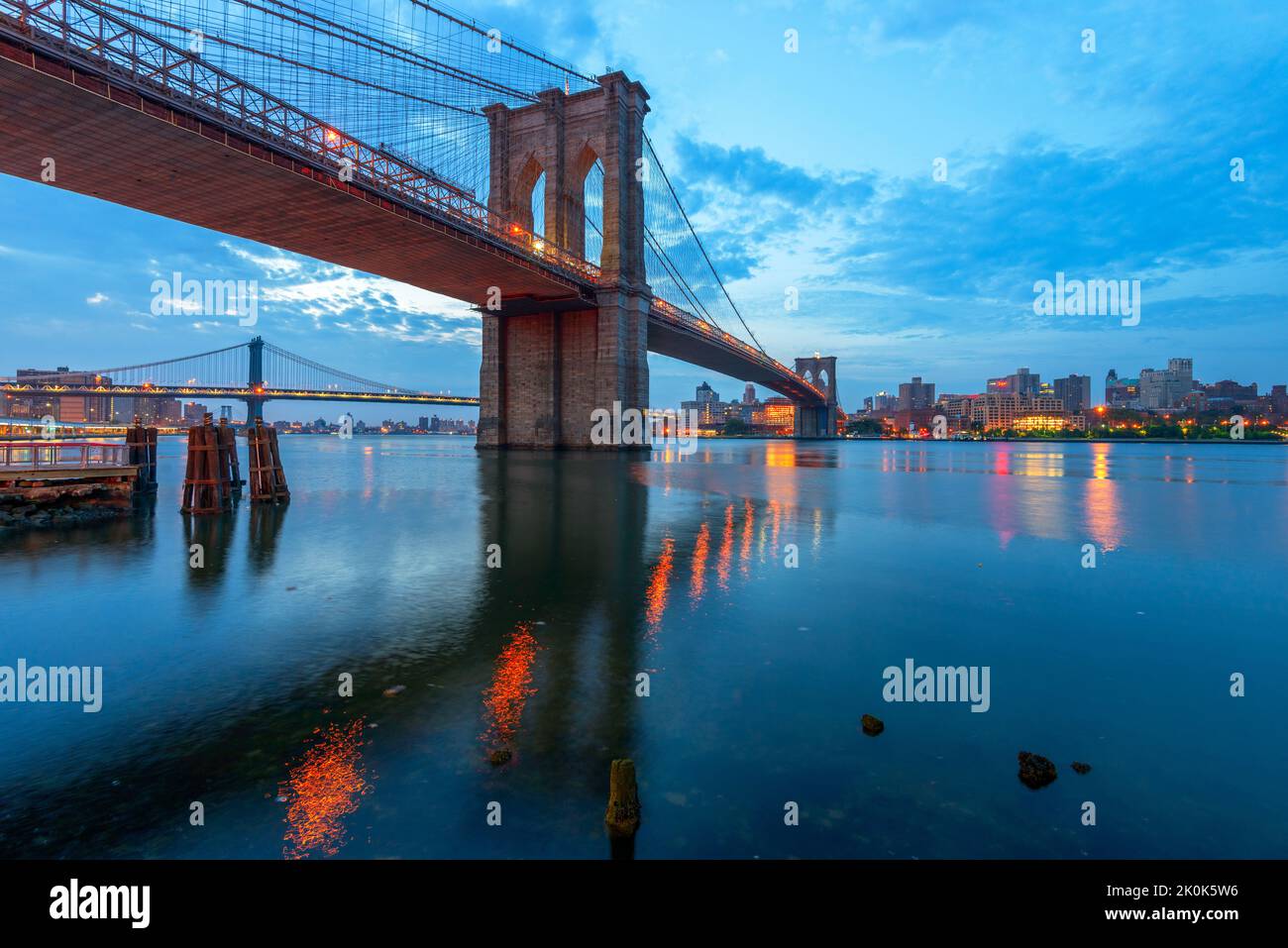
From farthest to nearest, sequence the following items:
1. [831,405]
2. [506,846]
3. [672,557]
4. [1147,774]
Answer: [831,405] < [672,557] < [1147,774] < [506,846]

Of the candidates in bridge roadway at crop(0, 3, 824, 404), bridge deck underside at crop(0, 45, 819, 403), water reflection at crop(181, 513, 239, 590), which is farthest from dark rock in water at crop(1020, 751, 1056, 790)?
bridge deck underside at crop(0, 45, 819, 403)

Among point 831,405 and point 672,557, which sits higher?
point 831,405

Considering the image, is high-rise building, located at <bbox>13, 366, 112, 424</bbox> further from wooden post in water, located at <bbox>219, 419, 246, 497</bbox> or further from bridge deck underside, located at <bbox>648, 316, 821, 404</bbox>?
wooden post in water, located at <bbox>219, 419, 246, 497</bbox>

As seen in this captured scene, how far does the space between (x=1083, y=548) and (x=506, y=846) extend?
14.0m

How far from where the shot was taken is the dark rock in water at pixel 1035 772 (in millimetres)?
4109

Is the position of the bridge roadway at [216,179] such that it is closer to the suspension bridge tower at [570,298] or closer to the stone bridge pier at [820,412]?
the suspension bridge tower at [570,298]

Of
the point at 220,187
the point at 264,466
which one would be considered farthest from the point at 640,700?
the point at 220,187

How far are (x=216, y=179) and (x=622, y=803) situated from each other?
35103 millimetres

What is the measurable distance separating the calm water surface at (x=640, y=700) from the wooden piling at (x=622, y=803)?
0.12 m
